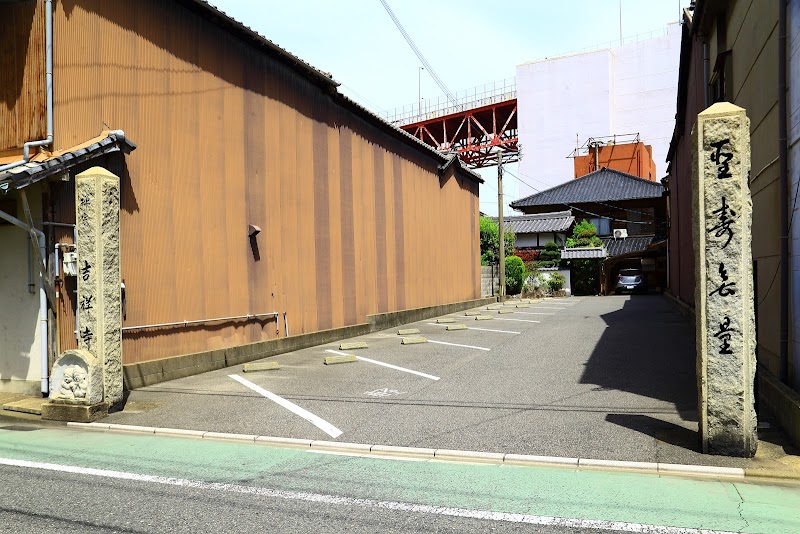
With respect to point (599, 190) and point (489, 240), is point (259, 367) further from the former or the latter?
point (599, 190)

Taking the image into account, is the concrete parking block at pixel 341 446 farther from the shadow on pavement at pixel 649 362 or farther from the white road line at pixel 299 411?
the shadow on pavement at pixel 649 362

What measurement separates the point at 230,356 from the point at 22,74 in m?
5.99

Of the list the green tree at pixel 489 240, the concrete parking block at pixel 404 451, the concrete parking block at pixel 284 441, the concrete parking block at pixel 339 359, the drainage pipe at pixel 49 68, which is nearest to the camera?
the concrete parking block at pixel 404 451

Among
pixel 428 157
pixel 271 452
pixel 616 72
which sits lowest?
pixel 271 452

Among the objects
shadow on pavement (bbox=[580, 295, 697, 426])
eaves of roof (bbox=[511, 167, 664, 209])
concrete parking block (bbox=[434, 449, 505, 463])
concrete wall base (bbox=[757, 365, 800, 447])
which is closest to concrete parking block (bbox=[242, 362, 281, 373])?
shadow on pavement (bbox=[580, 295, 697, 426])

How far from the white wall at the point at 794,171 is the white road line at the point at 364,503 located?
3.20m

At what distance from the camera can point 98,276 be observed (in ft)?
25.7

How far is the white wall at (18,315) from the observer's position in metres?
8.63

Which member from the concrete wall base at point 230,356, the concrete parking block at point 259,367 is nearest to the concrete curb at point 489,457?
the concrete wall base at point 230,356

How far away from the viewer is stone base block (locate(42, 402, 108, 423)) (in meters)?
7.56

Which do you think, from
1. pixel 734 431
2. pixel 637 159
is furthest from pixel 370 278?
pixel 637 159

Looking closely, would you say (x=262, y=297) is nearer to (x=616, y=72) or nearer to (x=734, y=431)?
(x=734, y=431)

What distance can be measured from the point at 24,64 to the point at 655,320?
722 inches

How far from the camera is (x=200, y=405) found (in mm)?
8234
